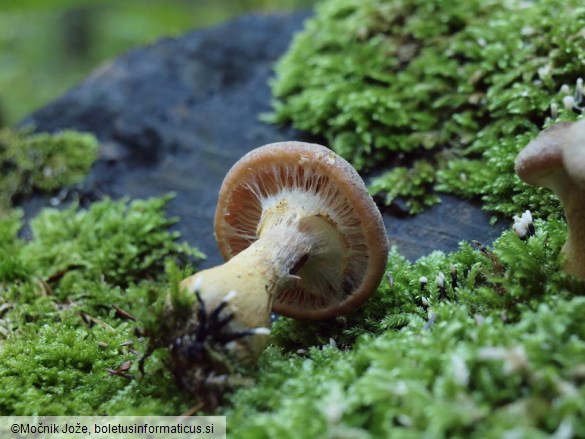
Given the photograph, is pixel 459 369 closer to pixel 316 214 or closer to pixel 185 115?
pixel 316 214

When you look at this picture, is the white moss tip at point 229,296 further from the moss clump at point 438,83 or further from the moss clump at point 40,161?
the moss clump at point 40,161

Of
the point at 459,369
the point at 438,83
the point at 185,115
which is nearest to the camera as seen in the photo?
the point at 459,369

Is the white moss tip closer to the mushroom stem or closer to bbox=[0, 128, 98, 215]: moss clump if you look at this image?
the mushroom stem

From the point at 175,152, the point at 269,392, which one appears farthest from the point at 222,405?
the point at 175,152

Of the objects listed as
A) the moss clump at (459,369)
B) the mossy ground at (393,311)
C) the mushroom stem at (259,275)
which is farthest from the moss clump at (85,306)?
the moss clump at (459,369)

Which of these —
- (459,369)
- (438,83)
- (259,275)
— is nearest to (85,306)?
(259,275)

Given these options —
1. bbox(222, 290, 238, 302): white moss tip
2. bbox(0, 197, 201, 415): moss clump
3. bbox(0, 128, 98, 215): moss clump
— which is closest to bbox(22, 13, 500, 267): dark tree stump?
bbox(0, 128, 98, 215): moss clump
